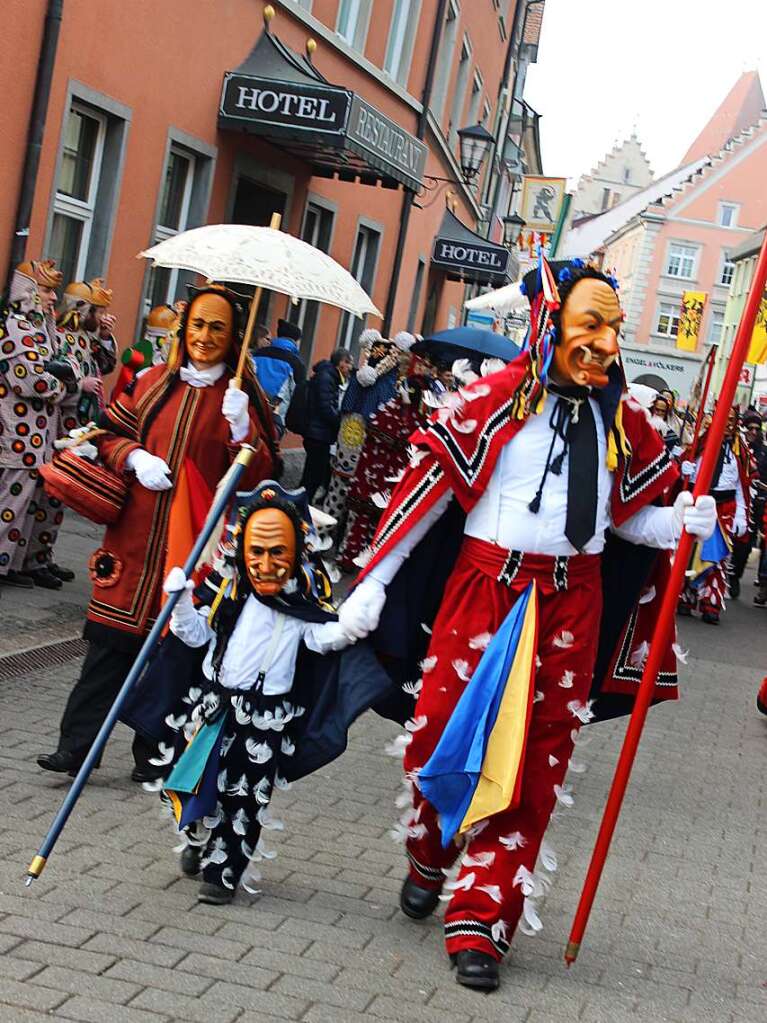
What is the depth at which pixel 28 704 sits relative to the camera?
7234mm

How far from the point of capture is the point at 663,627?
16.1ft

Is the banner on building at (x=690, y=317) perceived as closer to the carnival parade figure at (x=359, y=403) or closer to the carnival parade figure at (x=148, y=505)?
the carnival parade figure at (x=359, y=403)

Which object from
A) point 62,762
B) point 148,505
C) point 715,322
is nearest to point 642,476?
point 148,505

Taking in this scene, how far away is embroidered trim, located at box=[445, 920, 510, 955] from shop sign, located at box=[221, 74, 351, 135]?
10.9 metres

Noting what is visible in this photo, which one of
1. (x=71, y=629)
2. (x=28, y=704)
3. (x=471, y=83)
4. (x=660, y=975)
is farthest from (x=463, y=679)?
(x=471, y=83)

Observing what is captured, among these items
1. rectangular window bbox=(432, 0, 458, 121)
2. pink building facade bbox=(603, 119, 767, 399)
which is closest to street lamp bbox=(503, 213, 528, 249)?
rectangular window bbox=(432, 0, 458, 121)

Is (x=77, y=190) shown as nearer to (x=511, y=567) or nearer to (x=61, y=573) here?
(x=61, y=573)

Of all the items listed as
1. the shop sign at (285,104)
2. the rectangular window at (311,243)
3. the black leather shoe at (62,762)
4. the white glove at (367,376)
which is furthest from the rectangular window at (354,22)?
the black leather shoe at (62,762)

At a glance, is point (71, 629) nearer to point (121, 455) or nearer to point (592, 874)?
point (121, 455)

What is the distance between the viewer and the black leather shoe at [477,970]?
4.62m

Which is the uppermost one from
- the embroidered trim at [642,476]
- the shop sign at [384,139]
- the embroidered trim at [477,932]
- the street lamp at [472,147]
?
the street lamp at [472,147]

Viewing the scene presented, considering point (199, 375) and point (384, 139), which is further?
point (384, 139)

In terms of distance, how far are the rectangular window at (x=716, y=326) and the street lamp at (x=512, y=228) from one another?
49.6m

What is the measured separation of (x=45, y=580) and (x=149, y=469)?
4006 millimetres
